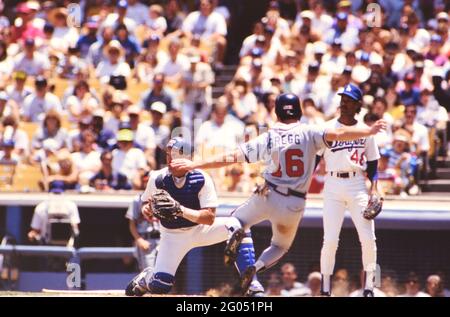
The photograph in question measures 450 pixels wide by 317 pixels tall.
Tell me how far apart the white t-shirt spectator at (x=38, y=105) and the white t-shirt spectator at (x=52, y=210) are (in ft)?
9.55

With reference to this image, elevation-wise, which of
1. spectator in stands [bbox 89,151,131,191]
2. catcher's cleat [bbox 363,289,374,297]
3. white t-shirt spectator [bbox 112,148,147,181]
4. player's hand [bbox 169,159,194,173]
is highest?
player's hand [bbox 169,159,194,173]

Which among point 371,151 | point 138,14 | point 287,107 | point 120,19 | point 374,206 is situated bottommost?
point 374,206

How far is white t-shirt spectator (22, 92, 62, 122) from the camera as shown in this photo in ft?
59.6

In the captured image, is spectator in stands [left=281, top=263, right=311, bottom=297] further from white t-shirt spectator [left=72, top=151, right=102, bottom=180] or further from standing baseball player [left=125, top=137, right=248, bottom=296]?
standing baseball player [left=125, top=137, right=248, bottom=296]

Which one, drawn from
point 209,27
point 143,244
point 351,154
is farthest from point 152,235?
point 209,27

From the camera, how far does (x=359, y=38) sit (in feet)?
59.4

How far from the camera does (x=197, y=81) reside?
17922 mm

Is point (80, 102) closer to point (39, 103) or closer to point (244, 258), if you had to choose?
point (39, 103)

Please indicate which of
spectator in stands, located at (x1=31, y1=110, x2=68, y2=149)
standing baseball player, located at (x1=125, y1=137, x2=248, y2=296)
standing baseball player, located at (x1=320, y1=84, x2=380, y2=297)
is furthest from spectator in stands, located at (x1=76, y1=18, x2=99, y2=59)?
standing baseball player, located at (x1=125, y1=137, x2=248, y2=296)

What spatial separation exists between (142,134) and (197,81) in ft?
5.12

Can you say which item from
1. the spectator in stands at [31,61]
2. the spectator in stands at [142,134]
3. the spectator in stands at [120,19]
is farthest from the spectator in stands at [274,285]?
the spectator in stands at [120,19]

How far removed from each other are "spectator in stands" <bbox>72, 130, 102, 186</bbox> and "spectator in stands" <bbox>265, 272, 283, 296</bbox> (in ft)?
9.30

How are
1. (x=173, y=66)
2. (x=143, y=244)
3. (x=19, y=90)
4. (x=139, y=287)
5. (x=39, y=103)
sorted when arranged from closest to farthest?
(x=139, y=287) < (x=143, y=244) < (x=39, y=103) < (x=173, y=66) < (x=19, y=90)
